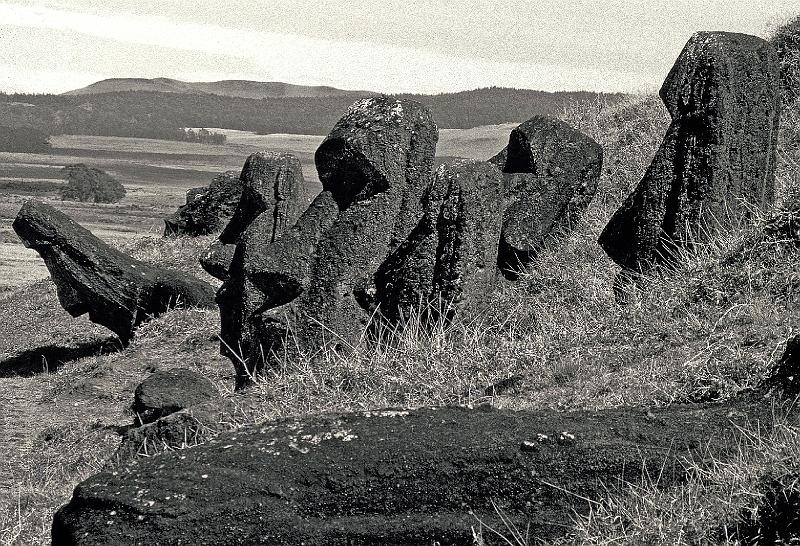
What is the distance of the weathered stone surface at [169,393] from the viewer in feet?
32.4

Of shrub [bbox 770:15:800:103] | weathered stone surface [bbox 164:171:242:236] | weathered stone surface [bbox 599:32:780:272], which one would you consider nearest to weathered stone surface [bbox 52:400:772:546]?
weathered stone surface [bbox 599:32:780:272]

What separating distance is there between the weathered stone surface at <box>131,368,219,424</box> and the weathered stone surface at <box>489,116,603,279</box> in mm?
2899

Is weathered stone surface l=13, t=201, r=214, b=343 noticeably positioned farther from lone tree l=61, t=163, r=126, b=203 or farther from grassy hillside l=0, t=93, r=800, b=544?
lone tree l=61, t=163, r=126, b=203

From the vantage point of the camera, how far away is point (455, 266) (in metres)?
8.90

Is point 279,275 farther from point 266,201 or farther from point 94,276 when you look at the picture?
point 94,276

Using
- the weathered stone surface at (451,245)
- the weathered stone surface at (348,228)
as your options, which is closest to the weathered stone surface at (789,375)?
the weathered stone surface at (451,245)

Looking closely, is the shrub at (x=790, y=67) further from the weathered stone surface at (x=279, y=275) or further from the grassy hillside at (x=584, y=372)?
the weathered stone surface at (x=279, y=275)

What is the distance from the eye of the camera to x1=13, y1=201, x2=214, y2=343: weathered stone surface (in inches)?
582

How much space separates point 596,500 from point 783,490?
2.31ft

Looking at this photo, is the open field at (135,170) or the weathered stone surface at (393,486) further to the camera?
the open field at (135,170)

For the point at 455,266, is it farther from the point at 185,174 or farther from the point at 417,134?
the point at 185,174

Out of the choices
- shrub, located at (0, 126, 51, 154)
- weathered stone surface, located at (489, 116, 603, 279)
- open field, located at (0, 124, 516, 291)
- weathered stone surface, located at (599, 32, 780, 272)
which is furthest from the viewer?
shrub, located at (0, 126, 51, 154)

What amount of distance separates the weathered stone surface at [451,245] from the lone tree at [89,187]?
68369 mm

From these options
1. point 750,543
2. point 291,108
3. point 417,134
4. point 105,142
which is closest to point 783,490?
point 750,543
